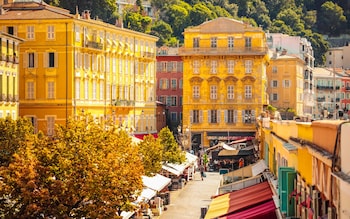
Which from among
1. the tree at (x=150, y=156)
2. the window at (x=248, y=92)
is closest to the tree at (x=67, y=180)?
the tree at (x=150, y=156)

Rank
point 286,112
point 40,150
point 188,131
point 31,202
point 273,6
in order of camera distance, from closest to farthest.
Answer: point 31,202 < point 40,150 < point 188,131 < point 286,112 < point 273,6

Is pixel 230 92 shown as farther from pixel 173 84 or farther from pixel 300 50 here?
pixel 300 50

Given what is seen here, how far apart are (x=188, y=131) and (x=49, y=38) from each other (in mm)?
24759

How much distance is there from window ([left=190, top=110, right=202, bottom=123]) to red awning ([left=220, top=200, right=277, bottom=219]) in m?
70.4

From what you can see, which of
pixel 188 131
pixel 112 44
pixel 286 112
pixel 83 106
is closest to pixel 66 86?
pixel 83 106

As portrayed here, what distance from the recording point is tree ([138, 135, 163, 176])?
53.5 m

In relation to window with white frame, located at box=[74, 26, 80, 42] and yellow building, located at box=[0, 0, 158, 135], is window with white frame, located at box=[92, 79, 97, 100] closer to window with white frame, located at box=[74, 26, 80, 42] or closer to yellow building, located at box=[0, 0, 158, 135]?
yellow building, located at box=[0, 0, 158, 135]

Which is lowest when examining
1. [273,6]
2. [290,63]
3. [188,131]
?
[188,131]

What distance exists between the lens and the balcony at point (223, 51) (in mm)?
98875

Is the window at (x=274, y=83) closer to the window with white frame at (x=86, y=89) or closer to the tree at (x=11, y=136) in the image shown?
the window with white frame at (x=86, y=89)

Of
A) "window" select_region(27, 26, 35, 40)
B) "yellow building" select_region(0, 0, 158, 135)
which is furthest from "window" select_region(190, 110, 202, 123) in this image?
"window" select_region(27, 26, 35, 40)

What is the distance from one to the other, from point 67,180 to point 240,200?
6151 mm

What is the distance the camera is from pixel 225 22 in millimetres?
100312

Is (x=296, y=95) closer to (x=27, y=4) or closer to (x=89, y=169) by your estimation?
(x=27, y=4)
